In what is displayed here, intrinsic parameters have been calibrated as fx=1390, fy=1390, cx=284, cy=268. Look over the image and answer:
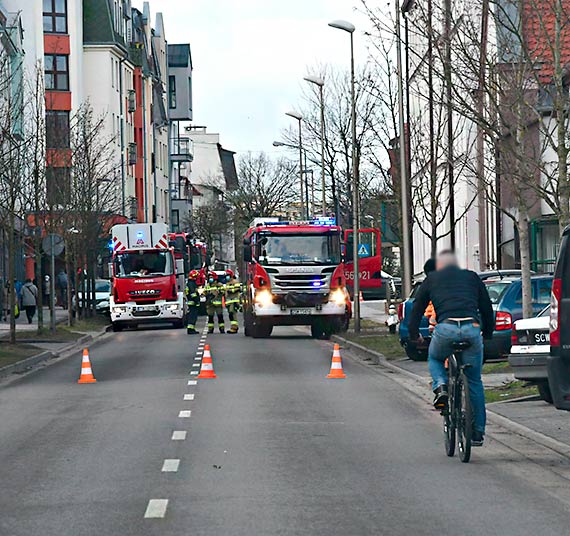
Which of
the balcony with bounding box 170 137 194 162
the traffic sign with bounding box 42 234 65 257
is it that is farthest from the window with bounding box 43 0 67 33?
the traffic sign with bounding box 42 234 65 257

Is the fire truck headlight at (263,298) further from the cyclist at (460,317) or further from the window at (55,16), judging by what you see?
the window at (55,16)

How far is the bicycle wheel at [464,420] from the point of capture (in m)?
11.3

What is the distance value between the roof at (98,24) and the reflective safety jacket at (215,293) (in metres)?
37.3

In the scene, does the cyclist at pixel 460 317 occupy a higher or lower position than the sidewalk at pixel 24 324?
higher

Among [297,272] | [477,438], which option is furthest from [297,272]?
[477,438]

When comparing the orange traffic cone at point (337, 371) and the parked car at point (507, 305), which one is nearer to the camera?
the parked car at point (507, 305)

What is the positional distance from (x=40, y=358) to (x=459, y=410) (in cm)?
1803

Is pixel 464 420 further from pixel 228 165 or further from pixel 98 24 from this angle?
pixel 228 165

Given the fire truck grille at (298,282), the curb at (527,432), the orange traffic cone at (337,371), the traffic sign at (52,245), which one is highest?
the traffic sign at (52,245)

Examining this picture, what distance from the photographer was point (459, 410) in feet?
38.2

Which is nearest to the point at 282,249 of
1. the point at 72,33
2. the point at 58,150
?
the point at 58,150

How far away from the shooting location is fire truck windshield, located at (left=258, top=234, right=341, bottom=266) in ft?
119

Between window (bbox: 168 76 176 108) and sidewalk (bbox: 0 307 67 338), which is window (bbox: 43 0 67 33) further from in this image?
window (bbox: 168 76 176 108)

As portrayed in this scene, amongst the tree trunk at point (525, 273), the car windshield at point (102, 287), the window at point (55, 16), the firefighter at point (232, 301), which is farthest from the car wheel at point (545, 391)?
the window at point (55, 16)
